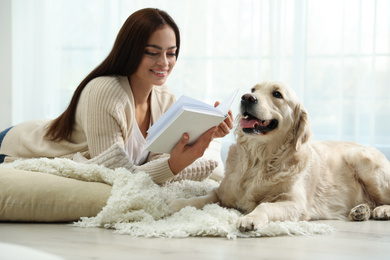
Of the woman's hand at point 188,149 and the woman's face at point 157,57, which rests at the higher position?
the woman's face at point 157,57

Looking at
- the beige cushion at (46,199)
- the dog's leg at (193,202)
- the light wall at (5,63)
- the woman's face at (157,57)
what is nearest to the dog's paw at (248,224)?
the dog's leg at (193,202)

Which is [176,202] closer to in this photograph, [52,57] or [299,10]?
[299,10]

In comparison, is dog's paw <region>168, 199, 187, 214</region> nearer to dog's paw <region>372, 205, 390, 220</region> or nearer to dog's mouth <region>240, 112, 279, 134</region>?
dog's mouth <region>240, 112, 279, 134</region>

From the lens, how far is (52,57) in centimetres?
484

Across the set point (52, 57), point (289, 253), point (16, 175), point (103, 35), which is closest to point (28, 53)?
point (52, 57)

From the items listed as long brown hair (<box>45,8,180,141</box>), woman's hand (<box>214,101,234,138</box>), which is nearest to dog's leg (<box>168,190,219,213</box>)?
woman's hand (<box>214,101,234,138</box>)

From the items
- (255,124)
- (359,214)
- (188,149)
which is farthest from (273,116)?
(359,214)

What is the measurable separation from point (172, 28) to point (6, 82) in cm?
306

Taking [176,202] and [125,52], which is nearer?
[176,202]

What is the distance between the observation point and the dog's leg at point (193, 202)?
2113 millimetres

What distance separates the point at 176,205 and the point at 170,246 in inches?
18.2

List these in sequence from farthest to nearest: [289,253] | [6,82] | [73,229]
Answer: [6,82] → [73,229] → [289,253]

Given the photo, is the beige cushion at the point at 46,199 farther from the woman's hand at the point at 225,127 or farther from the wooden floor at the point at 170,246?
the woman's hand at the point at 225,127

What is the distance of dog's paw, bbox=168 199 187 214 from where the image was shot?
2102 millimetres
